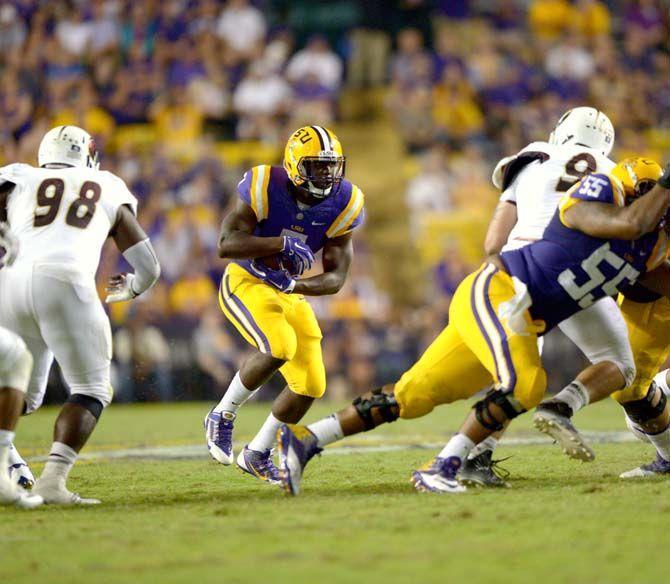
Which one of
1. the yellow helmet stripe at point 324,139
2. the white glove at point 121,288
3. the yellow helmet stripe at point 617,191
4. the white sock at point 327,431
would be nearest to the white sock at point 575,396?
the yellow helmet stripe at point 617,191

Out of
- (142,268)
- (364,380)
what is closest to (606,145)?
(142,268)

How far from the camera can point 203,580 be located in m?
3.34

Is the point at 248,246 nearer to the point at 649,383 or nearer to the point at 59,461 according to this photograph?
the point at 59,461

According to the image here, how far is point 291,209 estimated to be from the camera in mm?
6332

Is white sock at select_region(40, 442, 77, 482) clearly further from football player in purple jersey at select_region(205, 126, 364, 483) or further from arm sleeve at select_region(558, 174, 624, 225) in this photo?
arm sleeve at select_region(558, 174, 624, 225)

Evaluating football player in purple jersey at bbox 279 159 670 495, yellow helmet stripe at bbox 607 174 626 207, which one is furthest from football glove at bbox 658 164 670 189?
yellow helmet stripe at bbox 607 174 626 207

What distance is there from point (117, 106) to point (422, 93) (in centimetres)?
405

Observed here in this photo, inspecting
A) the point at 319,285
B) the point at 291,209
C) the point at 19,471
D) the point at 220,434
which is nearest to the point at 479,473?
the point at 319,285

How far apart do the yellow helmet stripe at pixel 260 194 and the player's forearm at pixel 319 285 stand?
435 mm

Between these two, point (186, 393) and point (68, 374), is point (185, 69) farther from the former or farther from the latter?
point (68, 374)

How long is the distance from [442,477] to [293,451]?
68cm

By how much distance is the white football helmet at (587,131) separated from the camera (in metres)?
5.97

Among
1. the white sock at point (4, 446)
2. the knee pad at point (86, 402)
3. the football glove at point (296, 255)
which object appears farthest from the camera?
the football glove at point (296, 255)

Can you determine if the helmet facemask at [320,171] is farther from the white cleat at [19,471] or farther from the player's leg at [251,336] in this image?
the white cleat at [19,471]
